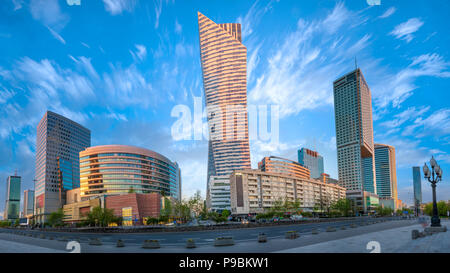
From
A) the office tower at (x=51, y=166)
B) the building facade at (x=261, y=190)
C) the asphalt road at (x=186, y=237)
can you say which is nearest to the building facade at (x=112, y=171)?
the building facade at (x=261, y=190)

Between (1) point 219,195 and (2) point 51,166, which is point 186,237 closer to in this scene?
(1) point 219,195

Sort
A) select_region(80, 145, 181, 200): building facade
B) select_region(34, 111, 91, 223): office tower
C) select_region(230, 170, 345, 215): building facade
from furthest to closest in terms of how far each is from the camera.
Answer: select_region(34, 111, 91, 223): office tower
select_region(80, 145, 181, 200): building facade
select_region(230, 170, 345, 215): building facade

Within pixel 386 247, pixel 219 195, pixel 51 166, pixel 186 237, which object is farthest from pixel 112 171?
pixel 386 247

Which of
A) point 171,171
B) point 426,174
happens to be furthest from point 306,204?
point 426,174

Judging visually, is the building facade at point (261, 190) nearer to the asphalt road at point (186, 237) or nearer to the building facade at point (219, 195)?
the building facade at point (219, 195)

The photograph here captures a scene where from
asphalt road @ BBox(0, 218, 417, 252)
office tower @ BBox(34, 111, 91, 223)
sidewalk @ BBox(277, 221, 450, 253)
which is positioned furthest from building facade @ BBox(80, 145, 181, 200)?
sidewalk @ BBox(277, 221, 450, 253)

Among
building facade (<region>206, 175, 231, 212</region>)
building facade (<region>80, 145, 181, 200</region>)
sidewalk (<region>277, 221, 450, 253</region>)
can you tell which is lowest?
building facade (<region>206, 175, 231, 212</region>)

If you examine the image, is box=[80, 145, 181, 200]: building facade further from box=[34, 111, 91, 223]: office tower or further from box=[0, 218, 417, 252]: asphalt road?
box=[0, 218, 417, 252]: asphalt road

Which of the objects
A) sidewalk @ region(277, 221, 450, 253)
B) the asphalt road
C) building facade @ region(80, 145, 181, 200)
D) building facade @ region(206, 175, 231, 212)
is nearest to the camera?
sidewalk @ region(277, 221, 450, 253)

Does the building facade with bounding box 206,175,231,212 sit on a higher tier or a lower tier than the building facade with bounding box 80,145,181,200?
lower
